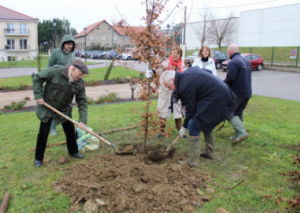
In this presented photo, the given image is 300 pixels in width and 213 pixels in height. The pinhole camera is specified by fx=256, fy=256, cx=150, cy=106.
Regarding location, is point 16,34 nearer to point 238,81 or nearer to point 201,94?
point 238,81

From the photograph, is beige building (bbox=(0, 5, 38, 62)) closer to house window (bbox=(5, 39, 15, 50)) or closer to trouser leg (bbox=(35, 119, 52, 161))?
house window (bbox=(5, 39, 15, 50))

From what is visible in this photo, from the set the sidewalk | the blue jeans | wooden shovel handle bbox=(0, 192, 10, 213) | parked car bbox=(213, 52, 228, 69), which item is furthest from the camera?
parked car bbox=(213, 52, 228, 69)

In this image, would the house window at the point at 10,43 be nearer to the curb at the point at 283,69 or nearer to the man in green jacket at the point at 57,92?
the curb at the point at 283,69

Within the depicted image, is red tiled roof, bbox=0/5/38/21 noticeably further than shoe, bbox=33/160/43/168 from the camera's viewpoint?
Yes

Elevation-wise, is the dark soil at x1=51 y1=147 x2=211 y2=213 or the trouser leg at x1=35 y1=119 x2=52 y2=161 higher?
the trouser leg at x1=35 y1=119 x2=52 y2=161

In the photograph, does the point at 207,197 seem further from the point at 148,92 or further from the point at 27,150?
the point at 27,150

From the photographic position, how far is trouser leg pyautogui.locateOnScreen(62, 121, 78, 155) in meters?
4.14

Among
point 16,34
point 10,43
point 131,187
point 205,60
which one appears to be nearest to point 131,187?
point 131,187

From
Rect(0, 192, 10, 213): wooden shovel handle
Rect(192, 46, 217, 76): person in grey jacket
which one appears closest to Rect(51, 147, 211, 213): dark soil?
A: Rect(0, 192, 10, 213): wooden shovel handle

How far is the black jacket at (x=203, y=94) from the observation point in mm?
3531

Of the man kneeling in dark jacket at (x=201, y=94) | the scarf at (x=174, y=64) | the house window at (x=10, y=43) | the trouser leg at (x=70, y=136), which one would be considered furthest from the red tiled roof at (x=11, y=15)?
the man kneeling in dark jacket at (x=201, y=94)

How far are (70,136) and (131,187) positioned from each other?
157cm

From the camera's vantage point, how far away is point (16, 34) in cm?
4534

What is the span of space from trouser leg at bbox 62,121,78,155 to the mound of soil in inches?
17.6
